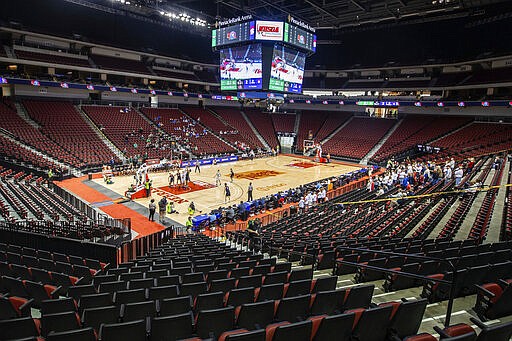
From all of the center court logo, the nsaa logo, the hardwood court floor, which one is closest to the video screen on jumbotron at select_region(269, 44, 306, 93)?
the nsaa logo

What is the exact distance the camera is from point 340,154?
48125 millimetres

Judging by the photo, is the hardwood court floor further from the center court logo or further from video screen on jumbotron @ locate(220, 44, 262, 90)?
video screen on jumbotron @ locate(220, 44, 262, 90)

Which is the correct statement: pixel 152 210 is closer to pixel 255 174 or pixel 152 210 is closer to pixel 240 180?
pixel 240 180

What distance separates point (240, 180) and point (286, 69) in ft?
37.0

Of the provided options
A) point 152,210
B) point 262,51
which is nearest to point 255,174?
point 262,51

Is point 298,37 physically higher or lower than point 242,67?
higher

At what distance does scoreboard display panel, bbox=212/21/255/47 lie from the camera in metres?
27.5

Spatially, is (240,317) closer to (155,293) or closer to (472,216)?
(155,293)

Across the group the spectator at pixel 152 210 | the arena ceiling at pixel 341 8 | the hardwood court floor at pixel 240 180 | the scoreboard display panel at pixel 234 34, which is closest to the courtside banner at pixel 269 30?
the scoreboard display panel at pixel 234 34

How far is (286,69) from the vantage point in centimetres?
2972

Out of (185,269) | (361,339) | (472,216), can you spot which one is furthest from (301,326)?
(472,216)

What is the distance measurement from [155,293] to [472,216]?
13.4 meters

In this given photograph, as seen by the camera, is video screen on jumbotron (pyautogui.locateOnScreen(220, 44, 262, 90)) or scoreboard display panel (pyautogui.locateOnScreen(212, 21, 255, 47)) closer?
scoreboard display panel (pyautogui.locateOnScreen(212, 21, 255, 47))

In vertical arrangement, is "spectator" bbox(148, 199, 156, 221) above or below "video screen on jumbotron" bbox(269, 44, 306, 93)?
below
